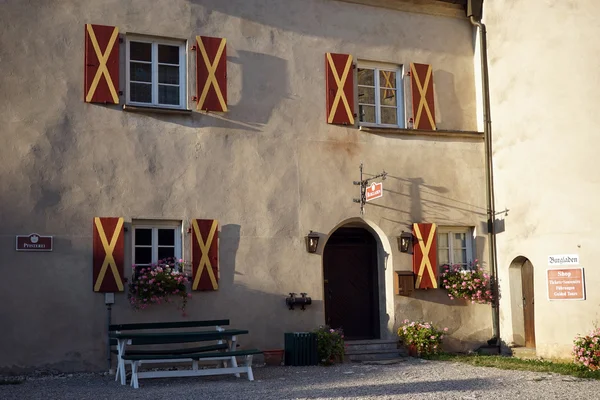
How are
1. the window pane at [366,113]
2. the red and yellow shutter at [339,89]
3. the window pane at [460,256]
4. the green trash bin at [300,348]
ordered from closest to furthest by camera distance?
the green trash bin at [300,348] → the red and yellow shutter at [339,89] → the window pane at [366,113] → the window pane at [460,256]

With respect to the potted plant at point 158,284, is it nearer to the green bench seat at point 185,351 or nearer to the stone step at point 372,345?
the green bench seat at point 185,351

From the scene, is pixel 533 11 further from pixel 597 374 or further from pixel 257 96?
pixel 597 374

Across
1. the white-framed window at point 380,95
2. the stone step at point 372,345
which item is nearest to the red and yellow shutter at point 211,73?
the white-framed window at point 380,95

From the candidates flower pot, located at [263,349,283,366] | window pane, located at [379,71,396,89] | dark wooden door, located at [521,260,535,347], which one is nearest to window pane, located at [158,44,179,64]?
window pane, located at [379,71,396,89]

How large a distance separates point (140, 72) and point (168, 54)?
535 millimetres

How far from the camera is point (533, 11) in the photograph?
44.3 feet

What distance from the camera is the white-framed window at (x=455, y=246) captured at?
1440 cm

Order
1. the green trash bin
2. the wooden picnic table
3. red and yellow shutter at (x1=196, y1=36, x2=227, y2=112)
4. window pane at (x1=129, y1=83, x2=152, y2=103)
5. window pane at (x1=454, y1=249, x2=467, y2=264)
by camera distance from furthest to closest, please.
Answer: window pane at (x1=454, y1=249, x2=467, y2=264), red and yellow shutter at (x1=196, y1=36, x2=227, y2=112), window pane at (x1=129, y1=83, x2=152, y2=103), the green trash bin, the wooden picnic table

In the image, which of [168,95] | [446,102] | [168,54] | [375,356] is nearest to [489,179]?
[446,102]

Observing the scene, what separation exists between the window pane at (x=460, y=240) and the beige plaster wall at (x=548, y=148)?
63cm

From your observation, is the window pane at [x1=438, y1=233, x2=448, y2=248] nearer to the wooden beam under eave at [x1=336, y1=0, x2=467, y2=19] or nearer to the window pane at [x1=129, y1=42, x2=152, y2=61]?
the wooden beam under eave at [x1=336, y1=0, x2=467, y2=19]

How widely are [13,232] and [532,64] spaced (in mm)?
8331

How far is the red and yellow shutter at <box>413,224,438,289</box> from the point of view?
547 inches

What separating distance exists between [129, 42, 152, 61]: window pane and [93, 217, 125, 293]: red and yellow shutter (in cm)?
251
